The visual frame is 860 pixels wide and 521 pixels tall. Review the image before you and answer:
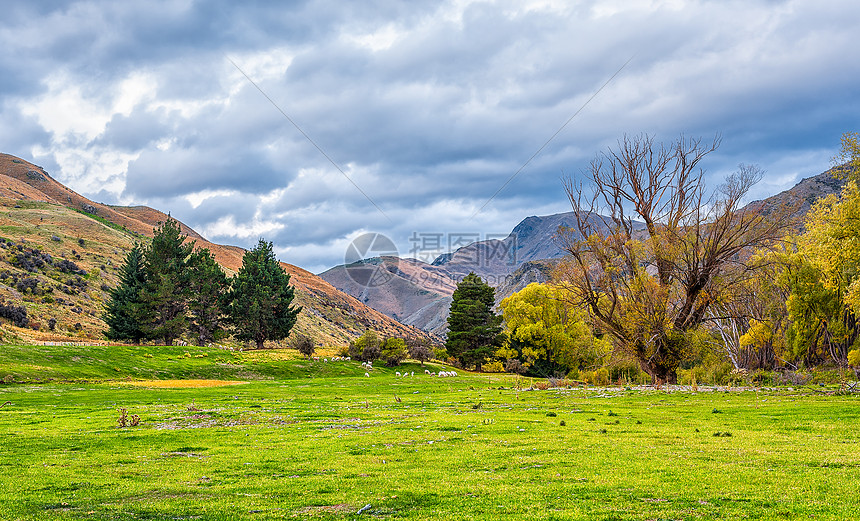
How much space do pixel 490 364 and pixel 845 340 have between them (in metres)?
45.0

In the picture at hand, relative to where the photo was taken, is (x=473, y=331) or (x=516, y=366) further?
(x=473, y=331)

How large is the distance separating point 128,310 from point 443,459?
63.8m

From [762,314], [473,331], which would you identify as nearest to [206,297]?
[473,331]

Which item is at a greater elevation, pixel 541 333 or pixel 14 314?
pixel 14 314

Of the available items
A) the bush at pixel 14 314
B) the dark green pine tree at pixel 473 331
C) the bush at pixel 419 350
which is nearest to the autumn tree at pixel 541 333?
the dark green pine tree at pixel 473 331

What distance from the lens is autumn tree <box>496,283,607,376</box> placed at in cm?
7175

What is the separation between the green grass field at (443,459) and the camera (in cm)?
890

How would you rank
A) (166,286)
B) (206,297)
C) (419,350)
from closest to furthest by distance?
(166,286) → (206,297) → (419,350)

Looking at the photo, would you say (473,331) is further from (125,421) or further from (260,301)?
(125,421)

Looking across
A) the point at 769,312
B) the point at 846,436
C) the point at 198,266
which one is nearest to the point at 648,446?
the point at 846,436

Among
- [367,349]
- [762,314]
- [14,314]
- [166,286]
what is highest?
[166,286]

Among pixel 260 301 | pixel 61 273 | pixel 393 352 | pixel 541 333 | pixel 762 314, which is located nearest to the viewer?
pixel 762 314

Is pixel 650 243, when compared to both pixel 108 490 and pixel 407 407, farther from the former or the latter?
pixel 108 490

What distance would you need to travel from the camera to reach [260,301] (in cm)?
7594
